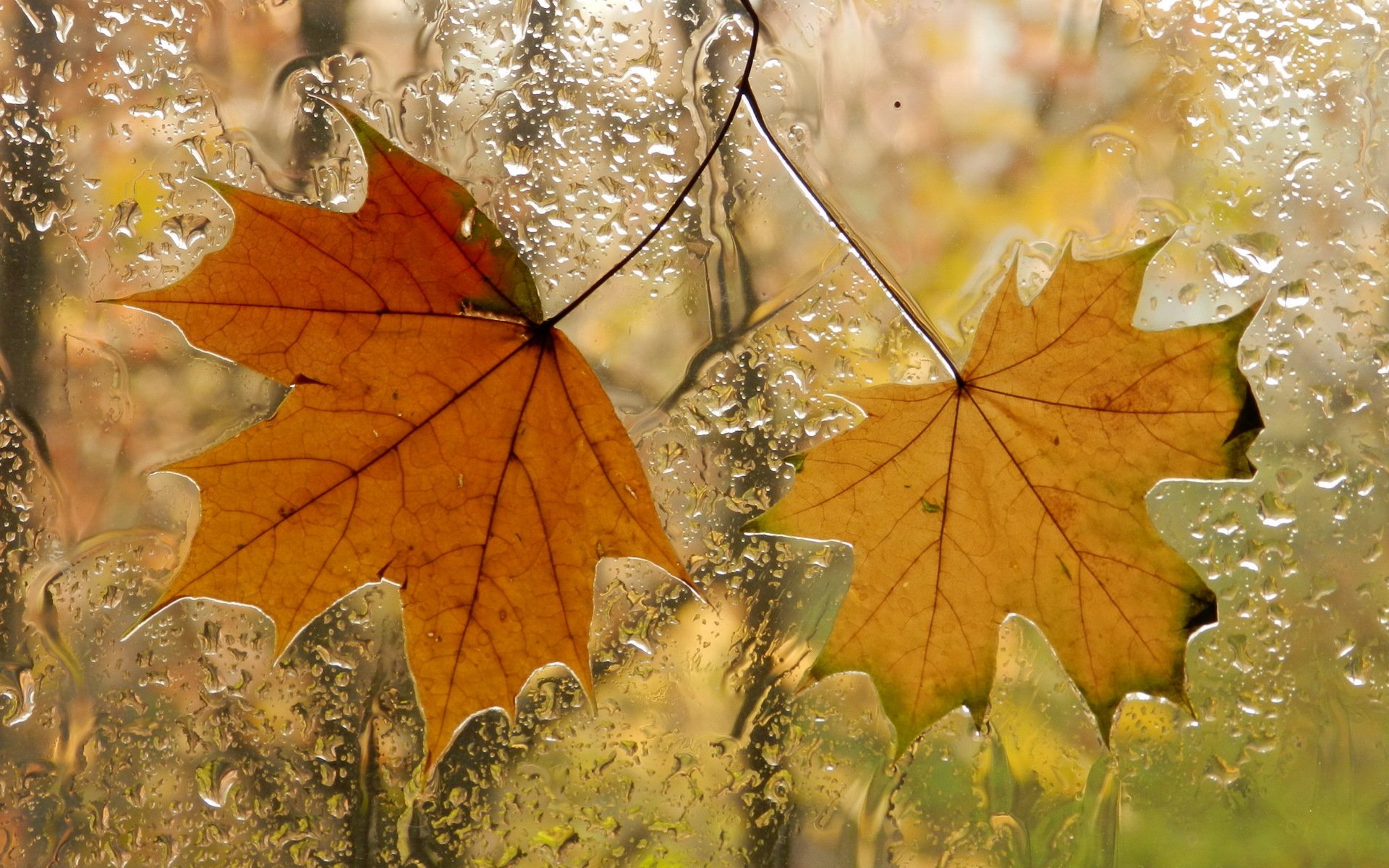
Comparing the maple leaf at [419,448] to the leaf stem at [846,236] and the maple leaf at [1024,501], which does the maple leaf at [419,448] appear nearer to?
the maple leaf at [1024,501]

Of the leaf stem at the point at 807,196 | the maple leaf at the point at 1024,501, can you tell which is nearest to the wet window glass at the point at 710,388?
the leaf stem at the point at 807,196

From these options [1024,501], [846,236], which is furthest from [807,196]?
[1024,501]

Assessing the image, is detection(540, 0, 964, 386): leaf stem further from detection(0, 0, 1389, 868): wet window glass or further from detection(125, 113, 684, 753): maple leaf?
detection(125, 113, 684, 753): maple leaf

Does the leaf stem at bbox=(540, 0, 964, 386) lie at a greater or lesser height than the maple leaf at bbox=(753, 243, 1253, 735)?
greater

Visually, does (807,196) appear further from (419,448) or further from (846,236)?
(419,448)

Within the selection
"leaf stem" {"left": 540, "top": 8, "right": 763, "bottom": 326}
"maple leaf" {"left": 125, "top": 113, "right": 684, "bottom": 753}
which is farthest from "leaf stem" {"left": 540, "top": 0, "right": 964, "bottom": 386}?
"maple leaf" {"left": 125, "top": 113, "right": 684, "bottom": 753}
